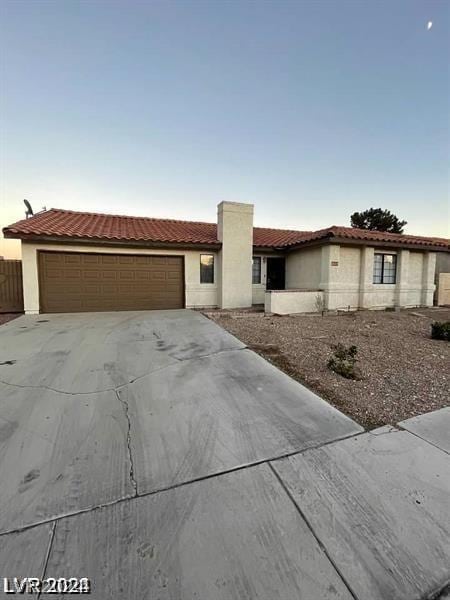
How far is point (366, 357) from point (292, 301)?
5171 mm

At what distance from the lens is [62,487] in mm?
1917

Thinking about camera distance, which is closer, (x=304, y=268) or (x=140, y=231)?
(x=140, y=231)

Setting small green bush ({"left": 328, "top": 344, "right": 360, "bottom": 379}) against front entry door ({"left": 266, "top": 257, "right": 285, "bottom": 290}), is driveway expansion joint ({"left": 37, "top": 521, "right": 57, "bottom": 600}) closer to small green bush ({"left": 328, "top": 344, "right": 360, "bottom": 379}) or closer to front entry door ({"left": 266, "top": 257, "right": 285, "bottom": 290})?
small green bush ({"left": 328, "top": 344, "right": 360, "bottom": 379})

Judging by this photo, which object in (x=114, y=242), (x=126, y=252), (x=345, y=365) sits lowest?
(x=345, y=365)

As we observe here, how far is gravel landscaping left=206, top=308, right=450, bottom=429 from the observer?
10.7ft

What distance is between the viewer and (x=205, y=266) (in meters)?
11.3

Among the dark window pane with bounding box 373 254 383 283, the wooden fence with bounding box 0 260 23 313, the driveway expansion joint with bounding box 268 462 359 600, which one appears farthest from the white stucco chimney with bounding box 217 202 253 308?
the driveway expansion joint with bounding box 268 462 359 600

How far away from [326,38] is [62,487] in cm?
1308

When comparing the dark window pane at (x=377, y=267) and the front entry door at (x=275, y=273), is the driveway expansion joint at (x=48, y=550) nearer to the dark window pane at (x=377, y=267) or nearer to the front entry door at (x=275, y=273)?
the front entry door at (x=275, y=273)

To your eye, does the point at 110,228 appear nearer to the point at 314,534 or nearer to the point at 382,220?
the point at 314,534

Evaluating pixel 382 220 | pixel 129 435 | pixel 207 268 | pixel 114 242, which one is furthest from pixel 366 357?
pixel 382 220

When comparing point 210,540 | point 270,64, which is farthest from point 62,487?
point 270,64

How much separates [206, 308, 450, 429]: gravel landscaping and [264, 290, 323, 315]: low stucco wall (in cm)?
77

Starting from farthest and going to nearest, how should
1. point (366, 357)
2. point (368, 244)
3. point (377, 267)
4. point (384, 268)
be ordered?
point (384, 268)
point (377, 267)
point (368, 244)
point (366, 357)
